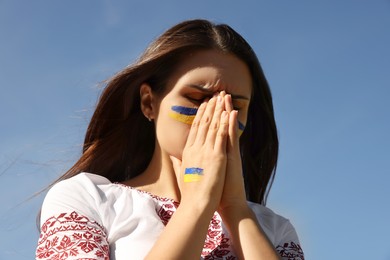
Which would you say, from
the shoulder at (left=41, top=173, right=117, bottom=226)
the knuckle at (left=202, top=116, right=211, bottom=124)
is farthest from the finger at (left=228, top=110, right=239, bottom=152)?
the shoulder at (left=41, top=173, right=117, bottom=226)

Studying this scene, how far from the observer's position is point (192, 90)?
3.24m

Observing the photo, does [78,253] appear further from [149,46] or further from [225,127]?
[149,46]

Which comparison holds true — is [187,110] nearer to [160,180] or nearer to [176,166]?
[176,166]

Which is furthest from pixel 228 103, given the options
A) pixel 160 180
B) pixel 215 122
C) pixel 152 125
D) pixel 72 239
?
pixel 72 239

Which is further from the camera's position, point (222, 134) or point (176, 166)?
point (176, 166)

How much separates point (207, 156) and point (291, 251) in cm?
68

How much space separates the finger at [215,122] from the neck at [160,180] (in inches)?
15.3

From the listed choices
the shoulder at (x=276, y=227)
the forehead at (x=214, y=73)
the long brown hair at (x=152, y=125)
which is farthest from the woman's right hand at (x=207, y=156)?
the shoulder at (x=276, y=227)

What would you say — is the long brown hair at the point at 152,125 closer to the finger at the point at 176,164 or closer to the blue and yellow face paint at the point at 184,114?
the blue and yellow face paint at the point at 184,114

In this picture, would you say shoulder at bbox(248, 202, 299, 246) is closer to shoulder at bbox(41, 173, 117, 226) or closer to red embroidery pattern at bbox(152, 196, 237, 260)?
red embroidery pattern at bbox(152, 196, 237, 260)

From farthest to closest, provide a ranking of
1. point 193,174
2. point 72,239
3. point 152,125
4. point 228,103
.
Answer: point 152,125, point 228,103, point 193,174, point 72,239

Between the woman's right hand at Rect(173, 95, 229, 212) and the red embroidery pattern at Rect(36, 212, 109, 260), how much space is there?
0.38m

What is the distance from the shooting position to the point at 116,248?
284 cm

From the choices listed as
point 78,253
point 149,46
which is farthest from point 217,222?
point 149,46
